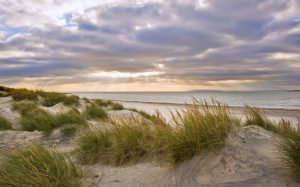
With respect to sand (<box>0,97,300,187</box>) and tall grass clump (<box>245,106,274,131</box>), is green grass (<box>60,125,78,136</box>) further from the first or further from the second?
tall grass clump (<box>245,106,274,131</box>)

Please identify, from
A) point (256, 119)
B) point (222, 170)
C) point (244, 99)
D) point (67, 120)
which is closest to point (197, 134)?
point (222, 170)

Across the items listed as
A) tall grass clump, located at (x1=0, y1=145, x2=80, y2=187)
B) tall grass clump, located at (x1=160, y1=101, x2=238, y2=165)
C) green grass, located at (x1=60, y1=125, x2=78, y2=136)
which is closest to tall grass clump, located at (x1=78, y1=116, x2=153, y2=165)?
tall grass clump, located at (x1=160, y1=101, x2=238, y2=165)

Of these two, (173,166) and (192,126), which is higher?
(192,126)

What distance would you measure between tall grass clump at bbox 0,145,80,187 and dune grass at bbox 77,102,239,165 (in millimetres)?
1114

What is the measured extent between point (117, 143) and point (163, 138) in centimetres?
97

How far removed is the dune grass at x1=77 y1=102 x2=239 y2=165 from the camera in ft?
15.9

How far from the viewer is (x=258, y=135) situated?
210 inches

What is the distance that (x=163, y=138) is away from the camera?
5.34 meters

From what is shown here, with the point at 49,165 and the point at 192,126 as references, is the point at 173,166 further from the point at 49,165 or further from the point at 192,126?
the point at 49,165

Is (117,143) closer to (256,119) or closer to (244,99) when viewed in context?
(256,119)

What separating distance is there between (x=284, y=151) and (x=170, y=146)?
152 cm

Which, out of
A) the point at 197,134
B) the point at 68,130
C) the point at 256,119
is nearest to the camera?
the point at 197,134

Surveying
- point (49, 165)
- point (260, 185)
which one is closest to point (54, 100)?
point (49, 165)

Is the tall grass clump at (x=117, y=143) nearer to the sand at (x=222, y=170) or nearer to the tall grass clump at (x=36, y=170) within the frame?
the sand at (x=222, y=170)
